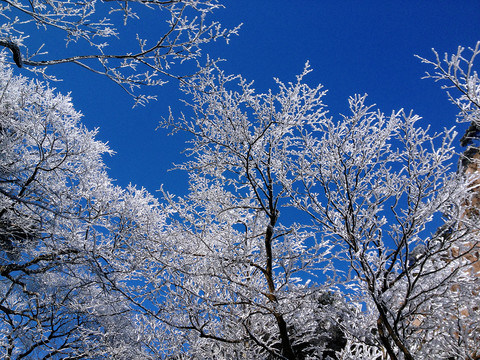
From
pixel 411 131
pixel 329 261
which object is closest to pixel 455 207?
pixel 411 131

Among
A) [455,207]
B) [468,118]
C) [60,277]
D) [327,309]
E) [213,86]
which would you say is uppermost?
[60,277]

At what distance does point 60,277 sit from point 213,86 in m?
8.92

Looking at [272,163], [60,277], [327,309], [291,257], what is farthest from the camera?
[60,277]

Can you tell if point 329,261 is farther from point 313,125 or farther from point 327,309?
point 313,125

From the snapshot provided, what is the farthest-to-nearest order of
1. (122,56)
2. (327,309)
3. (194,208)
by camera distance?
(194,208)
(327,309)
(122,56)

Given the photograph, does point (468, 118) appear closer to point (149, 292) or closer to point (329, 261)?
point (329, 261)

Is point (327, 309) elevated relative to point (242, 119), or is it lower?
lower

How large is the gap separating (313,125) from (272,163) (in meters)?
0.80

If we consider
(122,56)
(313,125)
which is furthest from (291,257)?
(122,56)

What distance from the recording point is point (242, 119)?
4.18 meters

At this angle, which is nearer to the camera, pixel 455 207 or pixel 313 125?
pixel 455 207

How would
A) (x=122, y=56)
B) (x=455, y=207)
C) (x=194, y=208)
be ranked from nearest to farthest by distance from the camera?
1. (x=455, y=207)
2. (x=122, y=56)
3. (x=194, y=208)

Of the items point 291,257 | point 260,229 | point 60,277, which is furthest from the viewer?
point 60,277

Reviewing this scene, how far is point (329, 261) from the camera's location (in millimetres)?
3732
